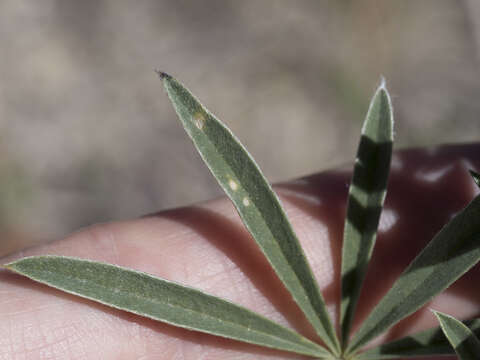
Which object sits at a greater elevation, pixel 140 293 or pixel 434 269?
pixel 140 293

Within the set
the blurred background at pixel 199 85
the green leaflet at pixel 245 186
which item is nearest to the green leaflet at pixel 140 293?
the green leaflet at pixel 245 186

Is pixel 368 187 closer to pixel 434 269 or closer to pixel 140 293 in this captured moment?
pixel 434 269

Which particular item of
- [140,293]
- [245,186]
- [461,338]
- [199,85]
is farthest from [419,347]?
[199,85]

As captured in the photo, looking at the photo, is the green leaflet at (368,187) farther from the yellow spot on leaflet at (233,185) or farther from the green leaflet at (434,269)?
the yellow spot on leaflet at (233,185)

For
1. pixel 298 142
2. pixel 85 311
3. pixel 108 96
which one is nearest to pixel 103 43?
pixel 108 96

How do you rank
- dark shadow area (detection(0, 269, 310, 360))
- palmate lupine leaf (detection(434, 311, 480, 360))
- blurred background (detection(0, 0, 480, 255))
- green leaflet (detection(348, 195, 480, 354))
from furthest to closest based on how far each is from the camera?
blurred background (detection(0, 0, 480, 255)), dark shadow area (detection(0, 269, 310, 360)), green leaflet (detection(348, 195, 480, 354)), palmate lupine leaf (detection(434, 311, 480, 360))

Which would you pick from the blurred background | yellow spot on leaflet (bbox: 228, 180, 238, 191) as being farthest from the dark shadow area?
the blurred background

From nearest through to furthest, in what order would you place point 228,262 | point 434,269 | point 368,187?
point 434,269 < point 368,187 < point 228,262

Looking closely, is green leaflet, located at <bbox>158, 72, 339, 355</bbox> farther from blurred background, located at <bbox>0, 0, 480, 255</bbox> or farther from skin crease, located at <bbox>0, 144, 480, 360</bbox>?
blurred background, located at <bbox>0, 0, 480, 255</bbox>
